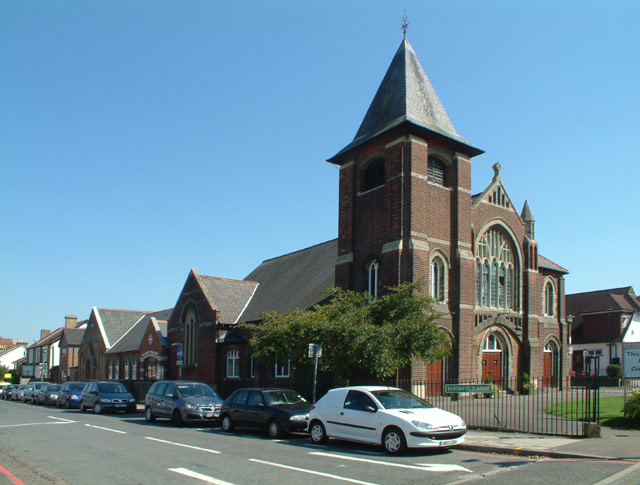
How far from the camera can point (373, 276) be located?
26.4 meters

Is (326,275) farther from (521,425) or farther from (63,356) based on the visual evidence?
(63,356)

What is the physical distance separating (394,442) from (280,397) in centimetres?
568

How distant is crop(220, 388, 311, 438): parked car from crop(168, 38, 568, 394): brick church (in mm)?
7374

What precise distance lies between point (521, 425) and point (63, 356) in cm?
5903

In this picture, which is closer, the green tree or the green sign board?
the green sign board

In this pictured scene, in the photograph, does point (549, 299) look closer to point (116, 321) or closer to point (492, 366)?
point (492, 366)

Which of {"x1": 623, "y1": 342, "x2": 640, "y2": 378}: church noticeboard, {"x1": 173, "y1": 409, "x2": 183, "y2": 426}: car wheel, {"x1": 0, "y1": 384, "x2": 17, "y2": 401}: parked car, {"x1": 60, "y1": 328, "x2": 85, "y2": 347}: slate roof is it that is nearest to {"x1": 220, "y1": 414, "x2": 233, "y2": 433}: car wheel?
{"x1": 173, "y1": 409, "x2": 183, "y2": 426}: car wheel

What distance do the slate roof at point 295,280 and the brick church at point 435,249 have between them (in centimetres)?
14

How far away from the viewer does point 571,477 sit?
9.68 metres

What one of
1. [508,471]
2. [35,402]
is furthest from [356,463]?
[35,402]

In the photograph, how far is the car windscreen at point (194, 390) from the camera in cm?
2092

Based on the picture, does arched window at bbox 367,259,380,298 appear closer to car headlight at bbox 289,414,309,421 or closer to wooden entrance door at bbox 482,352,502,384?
wooden entrance door at bbox 482,352,502,384

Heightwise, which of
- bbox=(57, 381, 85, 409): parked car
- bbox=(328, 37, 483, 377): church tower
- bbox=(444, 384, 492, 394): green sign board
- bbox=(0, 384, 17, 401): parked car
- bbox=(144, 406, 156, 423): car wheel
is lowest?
bbox=(0, 384, 17, 401): parked car

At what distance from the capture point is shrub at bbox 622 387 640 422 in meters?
15.8
